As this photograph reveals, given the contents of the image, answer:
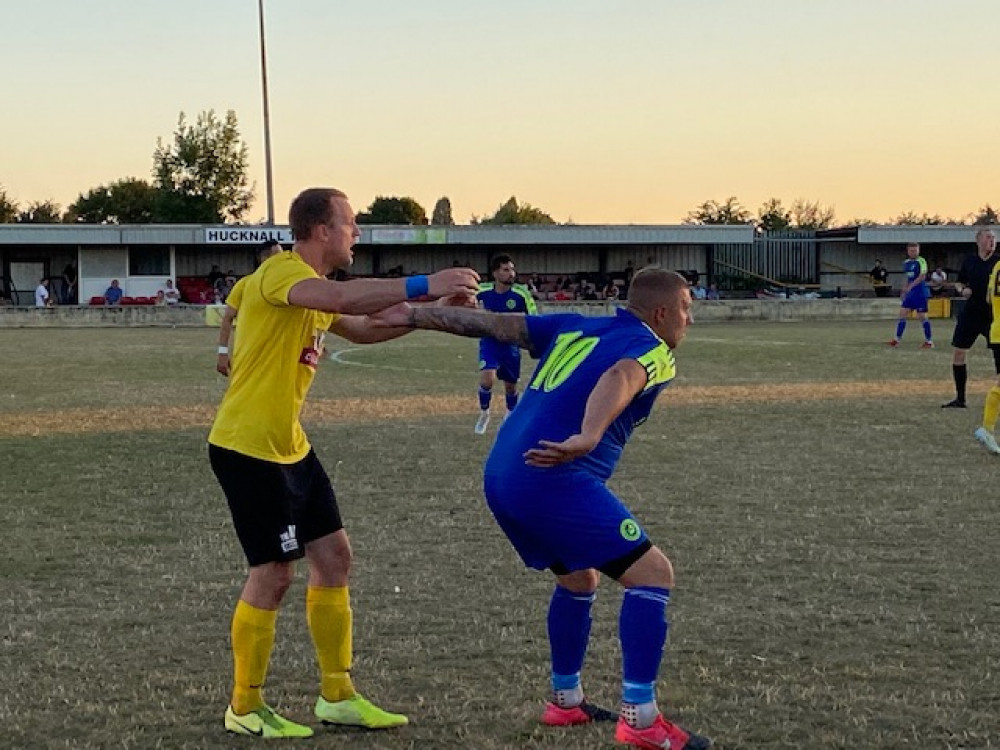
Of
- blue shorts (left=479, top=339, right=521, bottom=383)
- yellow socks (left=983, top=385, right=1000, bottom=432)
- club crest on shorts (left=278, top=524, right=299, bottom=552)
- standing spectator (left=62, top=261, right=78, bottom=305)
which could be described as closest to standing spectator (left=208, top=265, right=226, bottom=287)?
standing spectator (left=62, top=261, right=78, bottom=305)

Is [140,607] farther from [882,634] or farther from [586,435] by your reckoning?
[882,634]

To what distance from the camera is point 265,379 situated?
500cm

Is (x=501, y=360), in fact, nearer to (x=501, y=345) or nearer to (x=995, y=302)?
(x=501, y=345)

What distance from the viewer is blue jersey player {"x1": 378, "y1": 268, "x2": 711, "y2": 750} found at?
462cm

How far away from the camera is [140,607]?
683 centimetres

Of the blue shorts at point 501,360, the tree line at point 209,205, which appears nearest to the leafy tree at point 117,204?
the tree line at point 209,205

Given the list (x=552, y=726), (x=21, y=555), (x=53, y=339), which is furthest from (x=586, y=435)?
(x=53, y=339)

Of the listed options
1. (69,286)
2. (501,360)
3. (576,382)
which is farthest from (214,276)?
(576,382)

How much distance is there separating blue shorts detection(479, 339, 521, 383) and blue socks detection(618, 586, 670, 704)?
1029cm

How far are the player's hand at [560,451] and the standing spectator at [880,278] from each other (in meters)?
54.3

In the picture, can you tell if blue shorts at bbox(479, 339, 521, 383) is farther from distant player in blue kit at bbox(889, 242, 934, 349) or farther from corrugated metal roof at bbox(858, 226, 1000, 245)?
corrugated metal roof at bbox(858, 226, 1000, 245)

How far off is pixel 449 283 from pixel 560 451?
30.1 inches

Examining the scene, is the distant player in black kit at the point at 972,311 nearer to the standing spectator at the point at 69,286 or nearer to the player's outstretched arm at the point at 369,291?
the player's outstretched arm at the point at 369,291

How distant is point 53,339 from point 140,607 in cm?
3017
